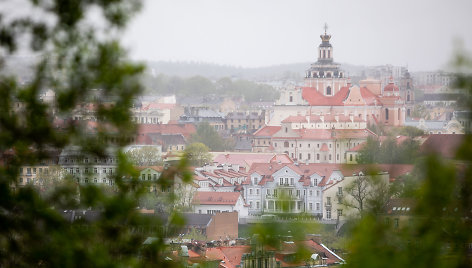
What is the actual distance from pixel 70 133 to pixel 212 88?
103784 millimetres

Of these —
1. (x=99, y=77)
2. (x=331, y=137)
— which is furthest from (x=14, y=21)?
(x=331, y=137)

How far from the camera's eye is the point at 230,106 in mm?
91125

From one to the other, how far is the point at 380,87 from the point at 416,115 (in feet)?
17.2

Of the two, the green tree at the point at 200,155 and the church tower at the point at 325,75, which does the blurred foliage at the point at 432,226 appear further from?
the church tower at the point at 325,75

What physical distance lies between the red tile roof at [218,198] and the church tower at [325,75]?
28.2 meters

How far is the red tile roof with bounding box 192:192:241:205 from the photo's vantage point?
31.8 metres

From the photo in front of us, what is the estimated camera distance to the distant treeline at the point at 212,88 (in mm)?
105625

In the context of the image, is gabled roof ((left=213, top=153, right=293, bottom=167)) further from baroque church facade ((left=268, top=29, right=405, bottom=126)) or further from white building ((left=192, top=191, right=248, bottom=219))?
baroque church facade ((left=268, top=29, right=405, bottom=126))

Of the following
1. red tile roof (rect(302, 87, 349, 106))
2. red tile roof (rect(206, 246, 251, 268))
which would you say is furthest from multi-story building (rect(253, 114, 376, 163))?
red tile roof (rect(206, 246, 251, 268))

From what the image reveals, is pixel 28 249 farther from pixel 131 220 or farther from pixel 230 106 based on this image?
pixel 230 106

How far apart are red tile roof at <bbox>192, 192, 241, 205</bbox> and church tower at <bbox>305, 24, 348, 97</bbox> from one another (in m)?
28.2

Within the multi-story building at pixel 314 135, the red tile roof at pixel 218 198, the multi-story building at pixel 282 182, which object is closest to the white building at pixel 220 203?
the red tile roof at pixel 218 198

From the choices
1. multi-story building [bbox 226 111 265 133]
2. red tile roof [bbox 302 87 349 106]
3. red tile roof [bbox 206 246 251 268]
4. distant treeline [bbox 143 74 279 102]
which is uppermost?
distant treeline [bbox 143 74 279 102]

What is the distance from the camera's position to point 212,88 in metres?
109
